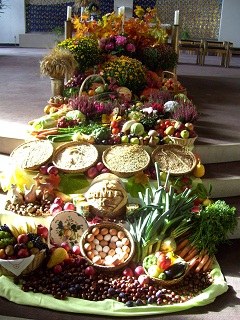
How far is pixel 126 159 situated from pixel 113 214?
0.67 m

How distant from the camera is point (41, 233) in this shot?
3.42 metres

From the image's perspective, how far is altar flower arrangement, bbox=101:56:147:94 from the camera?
5.92m

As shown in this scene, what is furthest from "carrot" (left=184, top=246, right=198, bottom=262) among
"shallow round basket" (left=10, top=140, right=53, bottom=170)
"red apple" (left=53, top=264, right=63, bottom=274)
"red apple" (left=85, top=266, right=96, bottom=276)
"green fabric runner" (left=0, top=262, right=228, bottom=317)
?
"shallow round basket" (left=10, top=140, right=53, bottom=170)

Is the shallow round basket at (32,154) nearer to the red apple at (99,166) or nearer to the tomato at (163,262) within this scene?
the red apple at (99,166)

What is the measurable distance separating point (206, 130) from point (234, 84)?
336cm

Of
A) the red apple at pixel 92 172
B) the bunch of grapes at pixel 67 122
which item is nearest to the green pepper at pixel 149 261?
the red apple at pixel 92 172

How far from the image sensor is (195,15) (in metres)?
12.9

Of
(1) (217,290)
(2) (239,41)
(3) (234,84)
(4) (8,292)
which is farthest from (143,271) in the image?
(2) (239,41)

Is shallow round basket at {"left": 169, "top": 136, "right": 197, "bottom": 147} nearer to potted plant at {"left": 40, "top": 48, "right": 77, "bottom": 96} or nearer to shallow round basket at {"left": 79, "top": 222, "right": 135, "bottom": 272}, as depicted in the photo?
shallow round basket at {"left": 79, "top": 222, "right": 135, "bottom": 272}

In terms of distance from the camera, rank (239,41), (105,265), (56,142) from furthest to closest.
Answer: (239,41) → (56,142) → (105,265)

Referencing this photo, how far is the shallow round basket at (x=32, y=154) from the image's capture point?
4121 mm

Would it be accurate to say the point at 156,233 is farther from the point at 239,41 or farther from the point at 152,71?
the point at 239,41

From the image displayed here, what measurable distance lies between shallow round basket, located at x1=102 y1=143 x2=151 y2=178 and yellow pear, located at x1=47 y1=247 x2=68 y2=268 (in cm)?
110

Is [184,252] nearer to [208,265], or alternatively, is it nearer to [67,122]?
[208,265]
